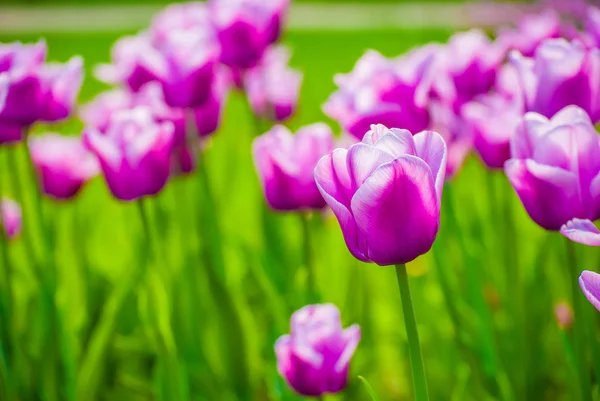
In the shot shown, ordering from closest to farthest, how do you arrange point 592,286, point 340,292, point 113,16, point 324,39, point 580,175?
1. point 592,286
2. point 580,175
3. point 340,292
4. point 324,39
5. point 113,16

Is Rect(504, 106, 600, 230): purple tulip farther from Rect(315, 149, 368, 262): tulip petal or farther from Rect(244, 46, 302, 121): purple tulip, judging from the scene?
Rect(244, 46, 302, 121): purple tulip

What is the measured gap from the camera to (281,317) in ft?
4.62

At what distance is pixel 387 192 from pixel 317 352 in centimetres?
40

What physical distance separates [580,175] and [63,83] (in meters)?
0.98

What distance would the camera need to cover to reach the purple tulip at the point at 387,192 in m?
0.77

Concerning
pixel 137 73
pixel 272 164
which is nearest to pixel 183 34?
pixel 137 73

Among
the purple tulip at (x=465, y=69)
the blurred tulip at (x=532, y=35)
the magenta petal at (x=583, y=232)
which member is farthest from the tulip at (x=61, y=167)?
the magenta petal at (x=583, y=232)

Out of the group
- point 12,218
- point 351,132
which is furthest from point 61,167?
point 351,132

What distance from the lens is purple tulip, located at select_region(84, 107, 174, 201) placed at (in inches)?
51.9

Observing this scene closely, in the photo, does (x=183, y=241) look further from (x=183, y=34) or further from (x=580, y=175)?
(x=580, y=175)

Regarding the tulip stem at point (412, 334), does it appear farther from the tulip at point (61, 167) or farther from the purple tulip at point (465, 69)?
the tulip at point (61, 167)

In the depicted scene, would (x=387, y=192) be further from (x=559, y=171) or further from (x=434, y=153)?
(x=559, y=171)

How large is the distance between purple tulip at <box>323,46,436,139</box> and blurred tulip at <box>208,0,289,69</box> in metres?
0.37

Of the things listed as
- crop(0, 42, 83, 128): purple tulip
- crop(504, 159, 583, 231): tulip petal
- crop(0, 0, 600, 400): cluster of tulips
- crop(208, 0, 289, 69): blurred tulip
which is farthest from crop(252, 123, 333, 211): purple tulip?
crop(504, 159, 583, 231): tulip petal
